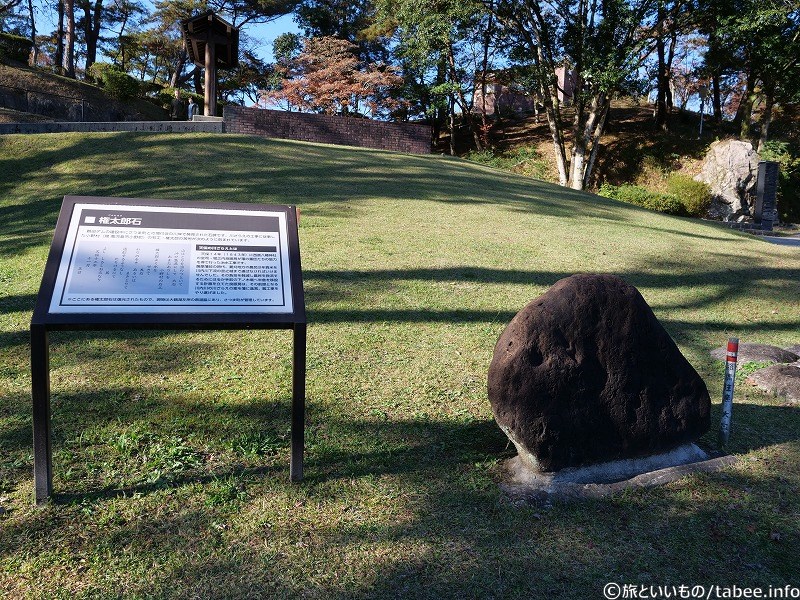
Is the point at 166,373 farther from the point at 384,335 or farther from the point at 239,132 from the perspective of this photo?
the point at 239,132

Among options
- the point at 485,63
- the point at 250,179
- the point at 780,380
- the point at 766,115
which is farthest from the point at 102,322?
the point at 485,63

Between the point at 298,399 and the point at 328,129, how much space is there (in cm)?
1755

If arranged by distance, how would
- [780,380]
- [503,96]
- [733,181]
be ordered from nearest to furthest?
[780,380]
[733,181]
[503,96]

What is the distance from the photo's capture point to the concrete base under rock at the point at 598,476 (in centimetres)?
362

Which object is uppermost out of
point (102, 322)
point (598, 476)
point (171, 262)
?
point (171, 262)

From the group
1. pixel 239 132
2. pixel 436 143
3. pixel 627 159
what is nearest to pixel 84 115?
pixel 239 132

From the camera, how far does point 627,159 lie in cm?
2925

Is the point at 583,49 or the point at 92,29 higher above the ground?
the point at 92,29

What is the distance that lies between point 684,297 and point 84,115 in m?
26.2

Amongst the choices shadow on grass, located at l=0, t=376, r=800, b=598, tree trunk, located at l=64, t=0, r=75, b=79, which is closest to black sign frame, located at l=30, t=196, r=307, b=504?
shadow on grass, located at l=0, t=376, r=800, b=598

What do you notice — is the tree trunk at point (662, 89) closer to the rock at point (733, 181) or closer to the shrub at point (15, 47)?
the rock at point (733, 181)

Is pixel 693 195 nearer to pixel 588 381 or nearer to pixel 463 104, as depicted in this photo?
pixel 463 104

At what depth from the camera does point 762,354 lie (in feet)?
20.0

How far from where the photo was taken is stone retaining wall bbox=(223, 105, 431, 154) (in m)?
18.4
